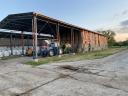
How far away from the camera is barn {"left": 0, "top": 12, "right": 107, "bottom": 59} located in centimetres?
1919

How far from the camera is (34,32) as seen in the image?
17859mm

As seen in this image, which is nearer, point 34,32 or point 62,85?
point 62,85

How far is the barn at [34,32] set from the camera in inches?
755

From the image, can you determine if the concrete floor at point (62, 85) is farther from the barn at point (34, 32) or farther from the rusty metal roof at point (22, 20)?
the rusty metal roof at point (22, 20)

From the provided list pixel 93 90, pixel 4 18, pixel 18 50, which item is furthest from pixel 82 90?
pixel 18 50

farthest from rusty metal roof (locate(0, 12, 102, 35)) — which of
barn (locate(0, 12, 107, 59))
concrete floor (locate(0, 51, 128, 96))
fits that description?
concrete floor (locate(0, 51, 128, 96))

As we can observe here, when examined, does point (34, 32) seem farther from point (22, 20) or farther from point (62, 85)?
point (62, 85)

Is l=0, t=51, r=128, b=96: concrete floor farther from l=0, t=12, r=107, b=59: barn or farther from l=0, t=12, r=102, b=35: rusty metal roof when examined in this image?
l=0, t=12, r=102, b=35: rusty metal roof

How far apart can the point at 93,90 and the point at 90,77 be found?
2468 mm

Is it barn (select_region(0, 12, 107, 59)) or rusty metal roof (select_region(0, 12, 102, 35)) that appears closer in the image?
rusty metal roof (select_region(0, 12, 102, 35))

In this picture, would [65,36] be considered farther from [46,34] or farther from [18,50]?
[18,50]

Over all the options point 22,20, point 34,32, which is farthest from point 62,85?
point 22,20

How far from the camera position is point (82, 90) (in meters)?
8.09

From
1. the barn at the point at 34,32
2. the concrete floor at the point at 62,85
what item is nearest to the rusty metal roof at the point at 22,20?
the barn at the point at 34,32
